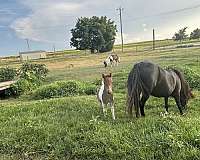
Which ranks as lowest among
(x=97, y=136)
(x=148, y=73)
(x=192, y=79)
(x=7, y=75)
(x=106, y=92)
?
(x=7, y=75)

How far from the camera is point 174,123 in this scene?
20.6 feet

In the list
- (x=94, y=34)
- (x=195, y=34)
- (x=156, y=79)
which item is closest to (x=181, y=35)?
(x=195, y=34)

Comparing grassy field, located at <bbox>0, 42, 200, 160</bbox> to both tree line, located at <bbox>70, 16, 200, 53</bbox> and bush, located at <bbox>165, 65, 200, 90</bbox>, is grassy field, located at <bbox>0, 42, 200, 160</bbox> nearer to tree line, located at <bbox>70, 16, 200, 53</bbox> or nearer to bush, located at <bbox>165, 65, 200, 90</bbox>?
bush, located at <bbox>165, 65, 200, 90</bbox>

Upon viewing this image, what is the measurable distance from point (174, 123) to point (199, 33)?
89.0 metres

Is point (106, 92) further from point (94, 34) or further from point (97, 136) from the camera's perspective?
point (94, 34)

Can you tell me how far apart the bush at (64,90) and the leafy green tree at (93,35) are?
58.7m

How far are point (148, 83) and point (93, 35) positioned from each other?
6831 cm

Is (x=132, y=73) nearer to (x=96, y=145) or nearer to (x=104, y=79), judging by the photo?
(x=104, y=79)

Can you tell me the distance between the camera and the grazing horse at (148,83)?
7.14 metres

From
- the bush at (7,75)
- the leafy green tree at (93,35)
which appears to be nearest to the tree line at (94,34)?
the leafy green tree at (93,35)

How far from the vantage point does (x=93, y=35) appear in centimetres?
7481

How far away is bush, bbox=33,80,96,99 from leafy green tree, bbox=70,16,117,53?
192ft

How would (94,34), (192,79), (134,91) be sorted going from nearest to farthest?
(134,91) → (192,79) → (94,34)

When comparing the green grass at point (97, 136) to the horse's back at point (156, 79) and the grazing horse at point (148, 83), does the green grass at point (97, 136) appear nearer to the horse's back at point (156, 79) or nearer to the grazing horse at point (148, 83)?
the grazing horse at point (148, 83)
